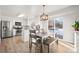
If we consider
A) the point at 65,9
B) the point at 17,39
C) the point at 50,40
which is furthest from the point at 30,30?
the point at 65,9

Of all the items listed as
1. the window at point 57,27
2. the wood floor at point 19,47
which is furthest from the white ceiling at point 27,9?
the wood floor at point 19,47

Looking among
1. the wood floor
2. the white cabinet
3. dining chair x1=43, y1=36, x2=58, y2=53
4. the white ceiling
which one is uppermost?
the white ceiling

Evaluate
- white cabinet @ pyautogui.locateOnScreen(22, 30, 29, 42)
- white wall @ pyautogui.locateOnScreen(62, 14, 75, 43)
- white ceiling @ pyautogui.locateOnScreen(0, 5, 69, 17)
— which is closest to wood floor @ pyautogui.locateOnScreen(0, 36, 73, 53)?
white cabinet @ pyautogui.locateOnScreen(22, 30, 29, 42)

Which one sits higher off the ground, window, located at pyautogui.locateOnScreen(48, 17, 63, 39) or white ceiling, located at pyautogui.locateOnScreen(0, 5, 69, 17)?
white ceiling, located at pyautogui.locateOnScreen(0, 5, 69, 17)

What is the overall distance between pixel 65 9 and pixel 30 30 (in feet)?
2.70

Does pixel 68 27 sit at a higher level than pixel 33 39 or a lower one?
higher

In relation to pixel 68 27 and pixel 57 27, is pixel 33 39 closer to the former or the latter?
pixel 57 27

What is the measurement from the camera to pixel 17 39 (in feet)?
6.80

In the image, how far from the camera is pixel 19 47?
208 cm

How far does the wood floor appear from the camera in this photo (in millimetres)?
2051

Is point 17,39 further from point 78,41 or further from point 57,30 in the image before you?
point 78,41

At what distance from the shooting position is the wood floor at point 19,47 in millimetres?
2051

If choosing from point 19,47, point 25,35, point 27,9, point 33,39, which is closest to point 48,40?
point 33,39

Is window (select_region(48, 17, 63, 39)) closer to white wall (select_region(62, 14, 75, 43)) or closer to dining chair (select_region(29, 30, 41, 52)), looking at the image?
white wall (select_region(62, 14, 75, 43))
